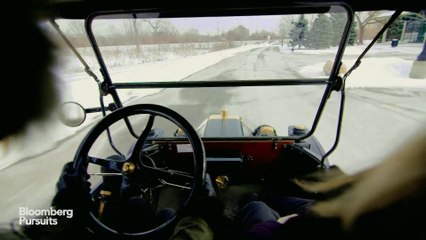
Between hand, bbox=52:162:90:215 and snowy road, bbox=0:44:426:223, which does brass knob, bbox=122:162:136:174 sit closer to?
hand, bbox=52:162:90:215

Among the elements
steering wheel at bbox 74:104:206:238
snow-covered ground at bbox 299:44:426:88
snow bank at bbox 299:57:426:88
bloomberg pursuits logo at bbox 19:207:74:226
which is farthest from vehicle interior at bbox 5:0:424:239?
snow bank at bbox 299:57:426:88

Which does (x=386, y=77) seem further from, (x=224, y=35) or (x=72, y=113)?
(x=72, y=113)

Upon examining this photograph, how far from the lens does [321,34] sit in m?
1.71

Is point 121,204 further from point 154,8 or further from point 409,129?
point 409,129

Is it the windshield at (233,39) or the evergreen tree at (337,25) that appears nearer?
the evergreen tree at (337,25)

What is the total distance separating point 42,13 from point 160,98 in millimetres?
4546

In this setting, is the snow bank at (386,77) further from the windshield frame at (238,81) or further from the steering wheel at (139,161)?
the steering wheel at (139,161)

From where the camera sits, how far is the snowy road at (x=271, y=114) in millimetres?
2217

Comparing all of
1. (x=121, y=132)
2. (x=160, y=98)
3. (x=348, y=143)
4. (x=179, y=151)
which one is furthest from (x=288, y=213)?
(x=160, y=98)

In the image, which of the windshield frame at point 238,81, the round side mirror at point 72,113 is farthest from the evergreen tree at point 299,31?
the round side mirror at point 72,113

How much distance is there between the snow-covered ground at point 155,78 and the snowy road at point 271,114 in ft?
0.45

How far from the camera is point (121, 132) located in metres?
4.70

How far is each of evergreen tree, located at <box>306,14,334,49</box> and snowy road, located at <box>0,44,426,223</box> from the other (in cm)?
15

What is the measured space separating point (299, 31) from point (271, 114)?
12.4 ft
